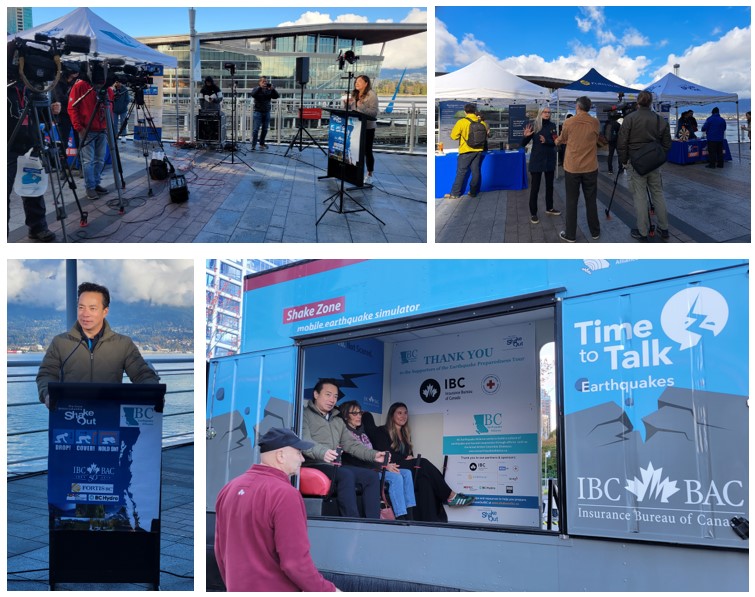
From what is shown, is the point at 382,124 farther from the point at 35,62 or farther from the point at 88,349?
the point at 88,349

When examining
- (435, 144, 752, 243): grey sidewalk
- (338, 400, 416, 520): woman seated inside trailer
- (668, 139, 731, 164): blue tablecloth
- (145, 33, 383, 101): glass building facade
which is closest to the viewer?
(338, 400, 416, 520): woman seated inside trailer

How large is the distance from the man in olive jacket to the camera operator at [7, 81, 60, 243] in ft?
6.09

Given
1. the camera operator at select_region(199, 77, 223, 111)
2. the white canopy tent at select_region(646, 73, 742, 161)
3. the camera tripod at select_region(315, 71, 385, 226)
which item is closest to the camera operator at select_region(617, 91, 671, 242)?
the camera tripod at select_region(315, 71, 385, 226)

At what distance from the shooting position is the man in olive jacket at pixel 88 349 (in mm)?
4398

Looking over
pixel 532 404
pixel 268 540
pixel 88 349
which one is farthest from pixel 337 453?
pixel 268 540

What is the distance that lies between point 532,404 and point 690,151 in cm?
935

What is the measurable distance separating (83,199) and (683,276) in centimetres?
608

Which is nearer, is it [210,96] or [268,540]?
[268,540]

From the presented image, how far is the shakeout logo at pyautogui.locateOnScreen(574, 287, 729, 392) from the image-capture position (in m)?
3.63

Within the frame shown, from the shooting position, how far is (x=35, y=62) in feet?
17.7

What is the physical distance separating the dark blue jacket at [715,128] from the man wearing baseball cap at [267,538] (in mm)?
12473

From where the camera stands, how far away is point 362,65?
525 inches

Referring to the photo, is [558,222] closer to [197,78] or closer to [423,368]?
[423,368]

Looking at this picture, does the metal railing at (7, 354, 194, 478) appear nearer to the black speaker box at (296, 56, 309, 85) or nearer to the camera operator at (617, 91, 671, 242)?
the camera operator at (617, 91, 671, 242)
